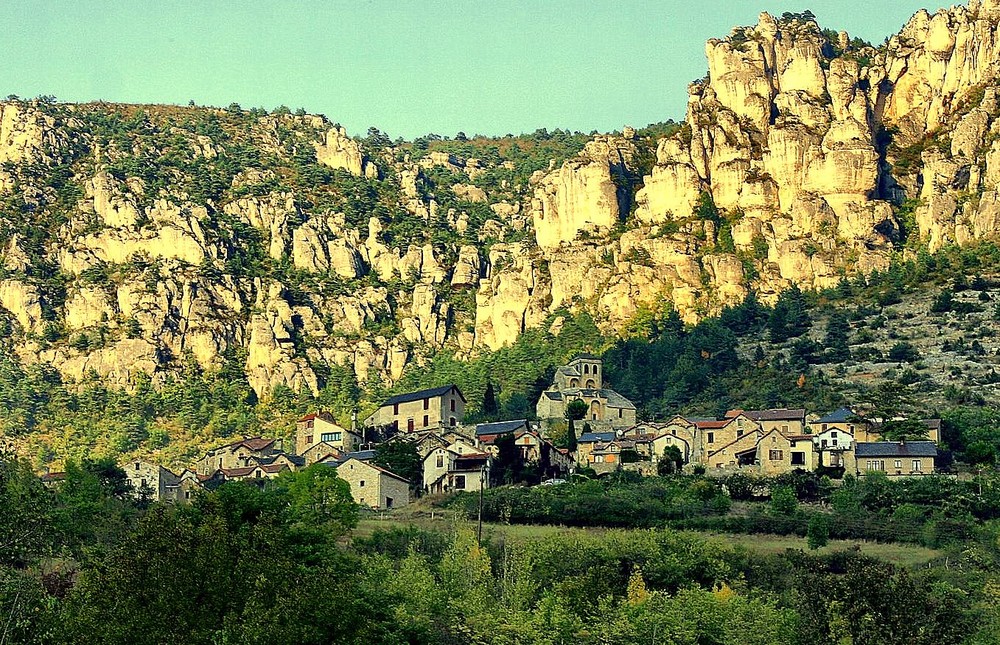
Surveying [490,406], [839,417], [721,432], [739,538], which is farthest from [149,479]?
[839,417]

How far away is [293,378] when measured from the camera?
145000 millimetres

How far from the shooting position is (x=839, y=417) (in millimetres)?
101312

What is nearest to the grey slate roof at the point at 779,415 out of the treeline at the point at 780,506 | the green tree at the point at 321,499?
the treeline at the point at 780,506

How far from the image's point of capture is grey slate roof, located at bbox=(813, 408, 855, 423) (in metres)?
101

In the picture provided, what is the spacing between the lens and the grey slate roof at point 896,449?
92.5 m

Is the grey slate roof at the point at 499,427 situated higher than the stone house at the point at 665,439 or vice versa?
the grey slate roof at the point at 499,427

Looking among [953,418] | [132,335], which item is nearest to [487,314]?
[132,335]

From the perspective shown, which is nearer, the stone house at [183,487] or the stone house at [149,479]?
the stone house at [183,487]

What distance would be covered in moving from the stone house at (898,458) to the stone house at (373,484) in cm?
2554

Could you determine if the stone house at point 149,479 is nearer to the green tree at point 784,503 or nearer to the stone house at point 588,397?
the stone house at point 588,397

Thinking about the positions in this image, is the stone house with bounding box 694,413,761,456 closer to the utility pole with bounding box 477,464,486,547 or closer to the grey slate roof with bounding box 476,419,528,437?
the grey slate roof with bounding box 476,419,528,437

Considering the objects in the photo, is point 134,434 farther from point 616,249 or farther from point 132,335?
point 616,249

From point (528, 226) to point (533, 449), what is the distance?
77669 millimetres

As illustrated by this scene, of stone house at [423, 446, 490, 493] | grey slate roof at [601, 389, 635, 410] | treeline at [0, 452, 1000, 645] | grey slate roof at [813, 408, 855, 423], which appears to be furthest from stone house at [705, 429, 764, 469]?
treeline at [0, 452, 1000, 645]
